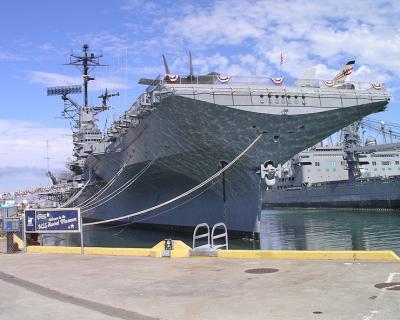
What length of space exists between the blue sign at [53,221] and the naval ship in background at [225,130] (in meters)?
3.60

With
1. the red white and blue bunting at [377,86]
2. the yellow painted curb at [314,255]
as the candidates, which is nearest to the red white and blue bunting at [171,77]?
the red white and blue bunting at [377,86]

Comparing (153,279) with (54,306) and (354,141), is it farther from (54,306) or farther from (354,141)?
(354,141)

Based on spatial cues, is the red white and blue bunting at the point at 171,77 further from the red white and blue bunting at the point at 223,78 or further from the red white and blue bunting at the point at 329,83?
the red white and blue bunting at the point at 329,83

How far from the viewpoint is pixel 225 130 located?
19859 millimetres

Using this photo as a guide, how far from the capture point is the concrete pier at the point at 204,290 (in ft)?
19.4

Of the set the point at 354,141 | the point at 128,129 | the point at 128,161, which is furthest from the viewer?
the point at 354,141

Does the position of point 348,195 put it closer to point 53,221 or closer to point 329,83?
point 329,83

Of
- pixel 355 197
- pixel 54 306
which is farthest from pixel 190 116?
pixel 355 197

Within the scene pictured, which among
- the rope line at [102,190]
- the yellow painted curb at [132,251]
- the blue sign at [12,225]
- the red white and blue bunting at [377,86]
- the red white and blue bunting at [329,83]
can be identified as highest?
the red white and blue bunting at [329,83]

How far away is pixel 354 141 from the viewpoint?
71.1 metres

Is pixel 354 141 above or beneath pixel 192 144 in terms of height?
above

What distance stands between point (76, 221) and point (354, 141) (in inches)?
2489

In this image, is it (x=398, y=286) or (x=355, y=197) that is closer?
(x=398, y=286)

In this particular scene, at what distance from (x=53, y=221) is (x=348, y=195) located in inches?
2200
